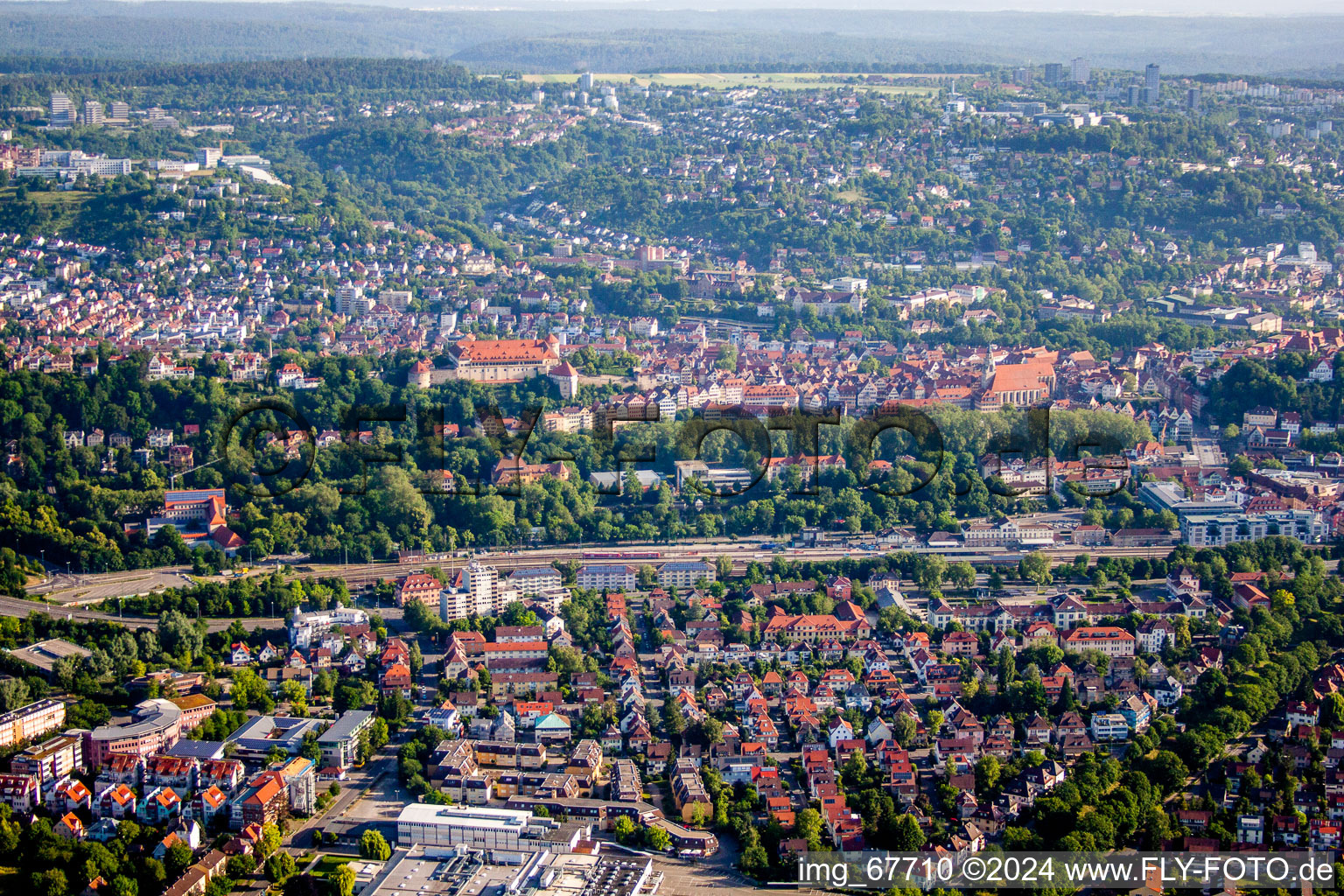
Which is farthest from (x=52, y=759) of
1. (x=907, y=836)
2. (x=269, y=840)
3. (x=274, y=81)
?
(x=274, y=81)

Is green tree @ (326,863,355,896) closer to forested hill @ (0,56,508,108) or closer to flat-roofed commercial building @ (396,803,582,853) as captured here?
flat-roofed commercial building @ (396,803,582,853)

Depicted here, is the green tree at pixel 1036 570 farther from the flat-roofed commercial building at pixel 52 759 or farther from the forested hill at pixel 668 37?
the forested hill at pixel 668 37

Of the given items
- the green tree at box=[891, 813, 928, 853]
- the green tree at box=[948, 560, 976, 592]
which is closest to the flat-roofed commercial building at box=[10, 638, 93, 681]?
the green tree at box=[891, 813, 928, 853]

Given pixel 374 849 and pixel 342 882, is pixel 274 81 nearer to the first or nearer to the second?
pixel 374 849

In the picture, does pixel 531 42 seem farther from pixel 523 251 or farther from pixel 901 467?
pixel 901 467

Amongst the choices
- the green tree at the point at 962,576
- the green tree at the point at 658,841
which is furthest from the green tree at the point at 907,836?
the green tree at the point at 962,576

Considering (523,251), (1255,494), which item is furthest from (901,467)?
(523,251)
